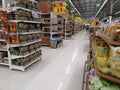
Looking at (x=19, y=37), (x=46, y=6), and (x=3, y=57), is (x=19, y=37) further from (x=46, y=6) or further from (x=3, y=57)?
(x=46, y=6)

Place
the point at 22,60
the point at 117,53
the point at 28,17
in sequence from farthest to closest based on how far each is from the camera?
1. the point at 28,17
2. the point at 22,60
3. the point at 117,53

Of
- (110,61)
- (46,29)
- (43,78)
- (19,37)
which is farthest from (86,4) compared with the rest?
(110,61)

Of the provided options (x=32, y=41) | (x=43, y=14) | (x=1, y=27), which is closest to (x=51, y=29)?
(x=43, y=14)

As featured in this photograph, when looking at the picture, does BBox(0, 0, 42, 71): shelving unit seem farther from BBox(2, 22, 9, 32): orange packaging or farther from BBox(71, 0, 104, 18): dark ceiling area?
BBox(71, 0, 104, 18): dark ceiling area

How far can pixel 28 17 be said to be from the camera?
12.9 ft

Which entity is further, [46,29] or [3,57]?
[46,29]

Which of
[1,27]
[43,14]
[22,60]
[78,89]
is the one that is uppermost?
[43,14]

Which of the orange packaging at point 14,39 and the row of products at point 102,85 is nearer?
the row of products at point 102,85

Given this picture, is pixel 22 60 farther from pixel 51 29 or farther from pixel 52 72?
pixel 51 29

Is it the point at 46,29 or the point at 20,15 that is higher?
the point at 20,15

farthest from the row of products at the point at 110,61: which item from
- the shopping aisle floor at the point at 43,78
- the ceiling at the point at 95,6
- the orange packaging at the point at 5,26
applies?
the ceiling at the point at 95,6

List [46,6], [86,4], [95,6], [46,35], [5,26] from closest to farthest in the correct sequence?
[5,26]
[46,6]
[46,35]
[86,4]
[95,6]

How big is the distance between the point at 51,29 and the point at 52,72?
415 centimetres

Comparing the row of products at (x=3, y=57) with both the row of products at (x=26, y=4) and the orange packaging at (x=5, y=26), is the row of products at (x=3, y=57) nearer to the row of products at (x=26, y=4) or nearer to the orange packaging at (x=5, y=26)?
the orange packaging at (x=5, y=26)
